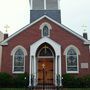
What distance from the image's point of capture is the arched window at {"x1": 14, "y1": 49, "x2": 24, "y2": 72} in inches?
1326

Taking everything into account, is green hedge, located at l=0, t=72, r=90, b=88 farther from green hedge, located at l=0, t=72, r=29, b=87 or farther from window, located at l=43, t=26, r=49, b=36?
window, located at l=43, t=26, r=49, b=36

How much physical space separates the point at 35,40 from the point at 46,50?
5.12 ft

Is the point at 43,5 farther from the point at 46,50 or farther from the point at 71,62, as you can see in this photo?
the point at 71,62

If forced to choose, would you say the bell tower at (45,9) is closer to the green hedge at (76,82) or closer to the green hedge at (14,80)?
the green hedge at (14,80)

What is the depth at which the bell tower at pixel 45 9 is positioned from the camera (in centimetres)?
3691

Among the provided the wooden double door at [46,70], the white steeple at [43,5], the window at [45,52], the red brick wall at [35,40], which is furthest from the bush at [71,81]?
the white steeple at [43,5]

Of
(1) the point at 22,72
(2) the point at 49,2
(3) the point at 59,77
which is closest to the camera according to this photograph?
(3) the point at 59,77

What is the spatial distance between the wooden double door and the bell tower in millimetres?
4965

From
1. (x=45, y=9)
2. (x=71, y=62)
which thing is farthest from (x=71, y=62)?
(x=45, y=9)

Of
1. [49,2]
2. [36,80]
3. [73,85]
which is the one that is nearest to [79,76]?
[73,85]

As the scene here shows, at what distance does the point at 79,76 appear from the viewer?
3300 centimetres

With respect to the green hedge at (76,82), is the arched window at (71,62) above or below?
above

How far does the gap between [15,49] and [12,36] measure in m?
1.39

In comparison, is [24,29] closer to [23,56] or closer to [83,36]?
[23,56]
